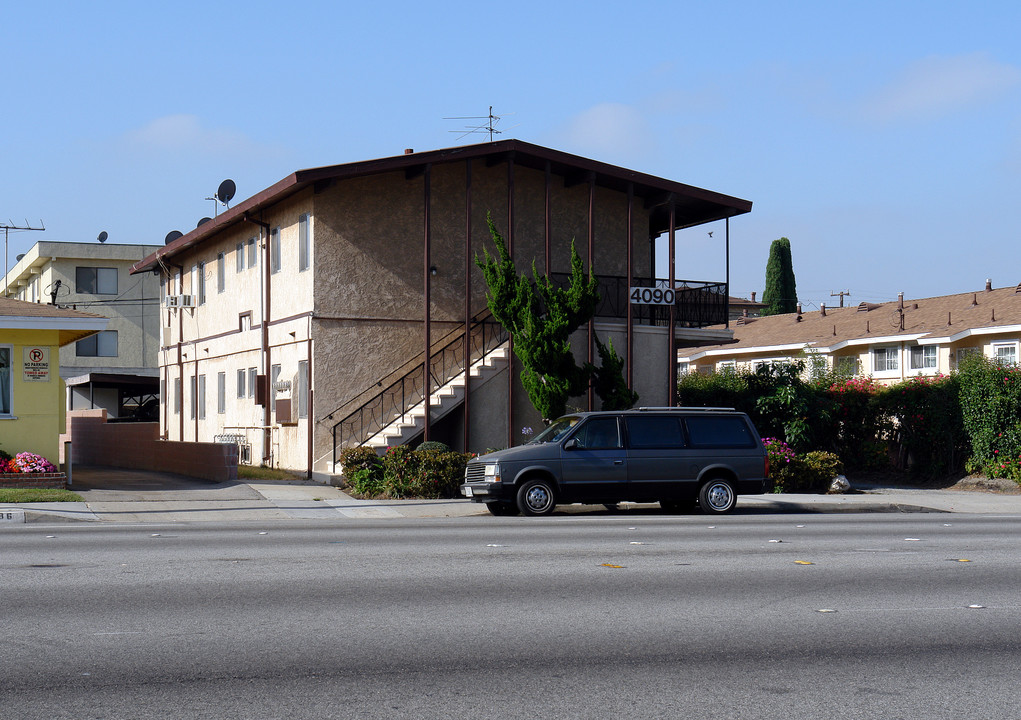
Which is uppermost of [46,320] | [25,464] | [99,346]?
[99,346]

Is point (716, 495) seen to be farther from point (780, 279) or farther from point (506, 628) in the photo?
point (780, 279)

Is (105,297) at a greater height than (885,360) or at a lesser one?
greater

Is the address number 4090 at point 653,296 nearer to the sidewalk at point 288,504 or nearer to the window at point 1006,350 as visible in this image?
the sidewalk at point 288,504

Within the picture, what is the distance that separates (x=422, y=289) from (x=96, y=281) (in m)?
36.0

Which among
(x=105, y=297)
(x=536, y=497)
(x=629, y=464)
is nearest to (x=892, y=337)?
(x=629, y=464)

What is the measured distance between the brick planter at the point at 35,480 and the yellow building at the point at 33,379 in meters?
1.24

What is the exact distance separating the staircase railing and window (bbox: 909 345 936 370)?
20593mm

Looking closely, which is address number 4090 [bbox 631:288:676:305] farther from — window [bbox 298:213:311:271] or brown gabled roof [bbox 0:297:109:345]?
brown gabled roof [bbox 0:297:109:345]

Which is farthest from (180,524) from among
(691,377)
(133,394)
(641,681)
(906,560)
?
(133,394)

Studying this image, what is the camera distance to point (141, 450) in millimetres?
32688

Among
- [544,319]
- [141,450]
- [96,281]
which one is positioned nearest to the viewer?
[544,319]

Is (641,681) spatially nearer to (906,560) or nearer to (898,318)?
(906,560)

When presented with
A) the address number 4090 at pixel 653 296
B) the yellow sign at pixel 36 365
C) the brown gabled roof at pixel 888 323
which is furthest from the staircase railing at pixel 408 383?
the brown gabled roof at pixel 888 323

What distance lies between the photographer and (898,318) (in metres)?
44.7
